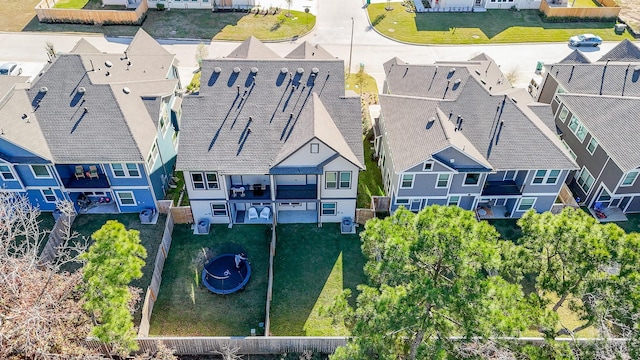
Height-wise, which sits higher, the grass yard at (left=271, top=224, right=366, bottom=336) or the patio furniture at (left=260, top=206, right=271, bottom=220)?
the patio furniture at (left=260, top=206, right=271, bottom=220)

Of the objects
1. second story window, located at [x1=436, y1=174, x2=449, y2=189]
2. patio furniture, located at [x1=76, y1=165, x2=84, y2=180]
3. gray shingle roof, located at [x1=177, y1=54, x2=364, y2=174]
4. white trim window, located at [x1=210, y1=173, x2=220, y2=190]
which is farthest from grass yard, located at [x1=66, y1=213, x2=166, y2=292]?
second story window, located at [x1=436, y1=174, x2=449, y2=189]

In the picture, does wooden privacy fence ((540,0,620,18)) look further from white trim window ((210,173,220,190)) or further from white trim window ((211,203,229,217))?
white trim window ((210,173,220,190))

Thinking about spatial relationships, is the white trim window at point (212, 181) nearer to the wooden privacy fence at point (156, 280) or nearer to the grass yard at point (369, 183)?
the wooden privacy fence at point (156, 280)

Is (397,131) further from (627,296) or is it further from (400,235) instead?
(627,296)

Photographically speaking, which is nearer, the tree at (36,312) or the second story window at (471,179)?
the tree at (36,312)

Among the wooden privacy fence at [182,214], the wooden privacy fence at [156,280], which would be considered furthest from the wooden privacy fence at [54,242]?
the wooden privacy fence at [182,214]

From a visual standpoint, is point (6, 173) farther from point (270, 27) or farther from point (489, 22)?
point (489, 22)
